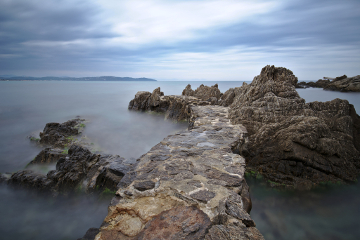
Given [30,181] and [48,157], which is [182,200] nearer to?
[30,181]

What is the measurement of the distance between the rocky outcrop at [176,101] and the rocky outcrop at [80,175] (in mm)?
10613

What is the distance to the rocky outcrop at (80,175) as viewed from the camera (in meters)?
7.07

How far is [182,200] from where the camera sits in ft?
10.6

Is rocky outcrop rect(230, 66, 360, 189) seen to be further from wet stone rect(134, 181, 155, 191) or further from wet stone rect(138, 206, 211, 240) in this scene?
wet stone rect(138, 206, 211, 240)

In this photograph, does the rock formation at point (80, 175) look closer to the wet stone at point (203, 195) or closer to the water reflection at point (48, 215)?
the water reflection at point (48, 215)

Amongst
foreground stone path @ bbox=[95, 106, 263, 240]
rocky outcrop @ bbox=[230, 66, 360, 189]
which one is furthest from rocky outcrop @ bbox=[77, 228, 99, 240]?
rocky outcrop @ bbox=[230, 66, 360, 189]

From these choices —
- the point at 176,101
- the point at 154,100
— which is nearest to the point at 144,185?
the point at 176,101

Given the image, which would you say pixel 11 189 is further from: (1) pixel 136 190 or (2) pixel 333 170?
(2) pixel 333 170

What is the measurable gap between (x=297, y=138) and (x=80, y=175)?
8.21 metres

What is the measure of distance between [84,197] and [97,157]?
1599 mm

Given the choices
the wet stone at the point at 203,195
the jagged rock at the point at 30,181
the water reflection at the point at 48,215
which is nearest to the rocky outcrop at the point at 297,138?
the wet stone at the point at 203,195

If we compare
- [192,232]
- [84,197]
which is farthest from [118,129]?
[192,232]

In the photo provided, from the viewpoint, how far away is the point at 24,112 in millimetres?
25672

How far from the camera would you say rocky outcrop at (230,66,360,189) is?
275 inches
